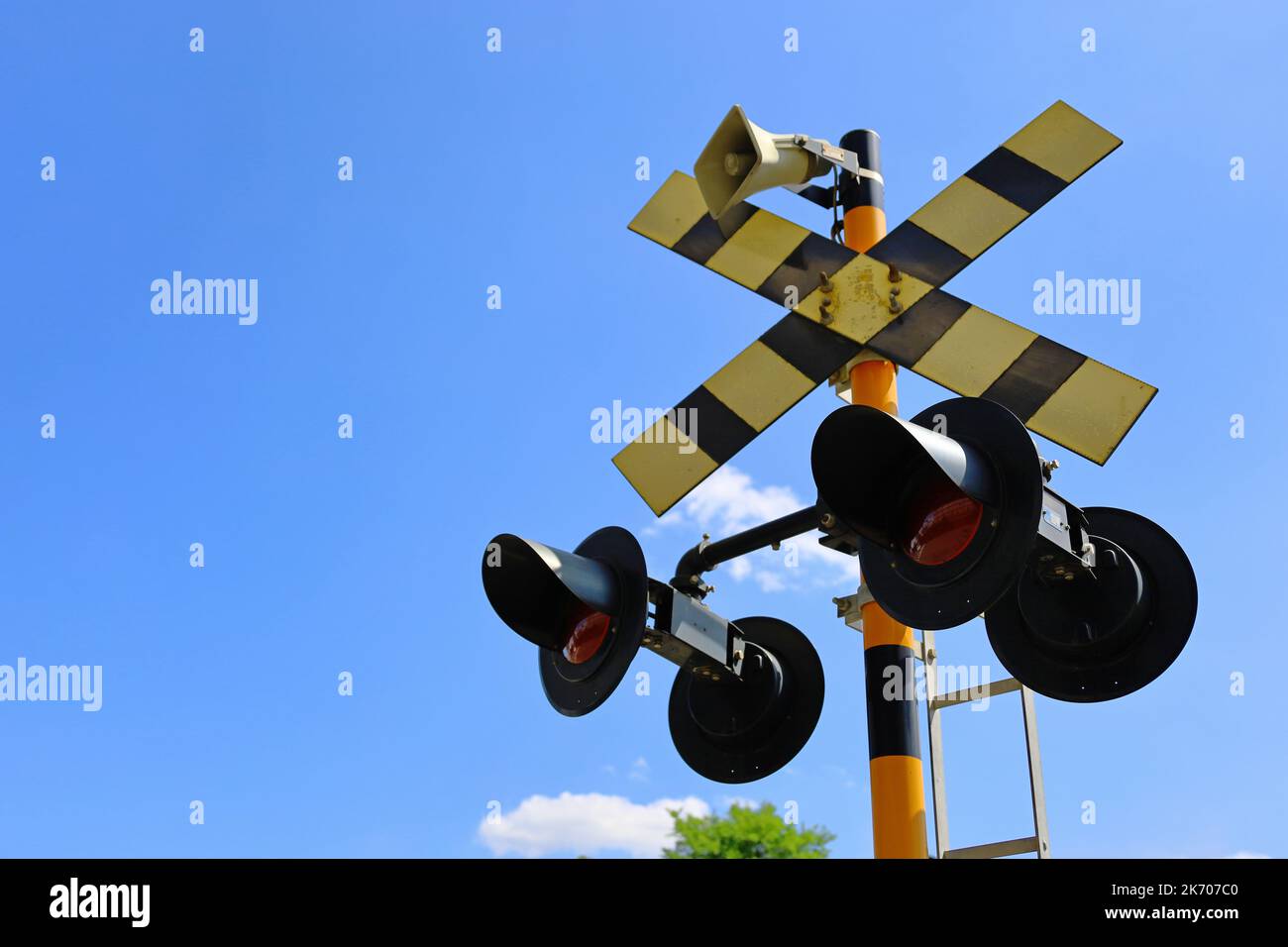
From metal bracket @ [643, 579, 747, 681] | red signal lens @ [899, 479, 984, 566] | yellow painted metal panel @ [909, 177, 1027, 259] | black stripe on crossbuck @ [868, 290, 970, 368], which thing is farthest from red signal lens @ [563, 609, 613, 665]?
yellow painted metal panel @ [909, 177, 1027, 259]

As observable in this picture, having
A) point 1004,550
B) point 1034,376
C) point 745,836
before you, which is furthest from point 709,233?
point 745,836

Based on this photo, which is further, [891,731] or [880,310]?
[880,310]

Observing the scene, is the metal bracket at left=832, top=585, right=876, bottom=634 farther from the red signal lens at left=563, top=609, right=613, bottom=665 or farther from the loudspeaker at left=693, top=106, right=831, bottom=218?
the loudspeaker at left=693, top=106, right=831, bottom=218

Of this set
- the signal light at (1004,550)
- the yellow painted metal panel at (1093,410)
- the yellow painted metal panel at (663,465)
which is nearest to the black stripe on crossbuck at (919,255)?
the yellow painted metal panel at (1093,410)

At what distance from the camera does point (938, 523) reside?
11.0ft

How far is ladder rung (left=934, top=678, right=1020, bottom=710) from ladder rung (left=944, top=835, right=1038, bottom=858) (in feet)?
1.80

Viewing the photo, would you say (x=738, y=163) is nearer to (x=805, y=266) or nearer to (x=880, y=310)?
(x=805, y=266)

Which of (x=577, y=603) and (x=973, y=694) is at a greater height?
(x=577, y=603)

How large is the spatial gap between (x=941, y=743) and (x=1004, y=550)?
1834mm

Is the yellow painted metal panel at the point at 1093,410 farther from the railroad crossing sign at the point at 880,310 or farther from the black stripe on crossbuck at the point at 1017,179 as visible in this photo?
the black stripe on crossbuck at the point at 1017,179

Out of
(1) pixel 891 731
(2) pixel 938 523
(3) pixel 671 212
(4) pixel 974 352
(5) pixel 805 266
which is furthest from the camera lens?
(3) pixel 671 212
